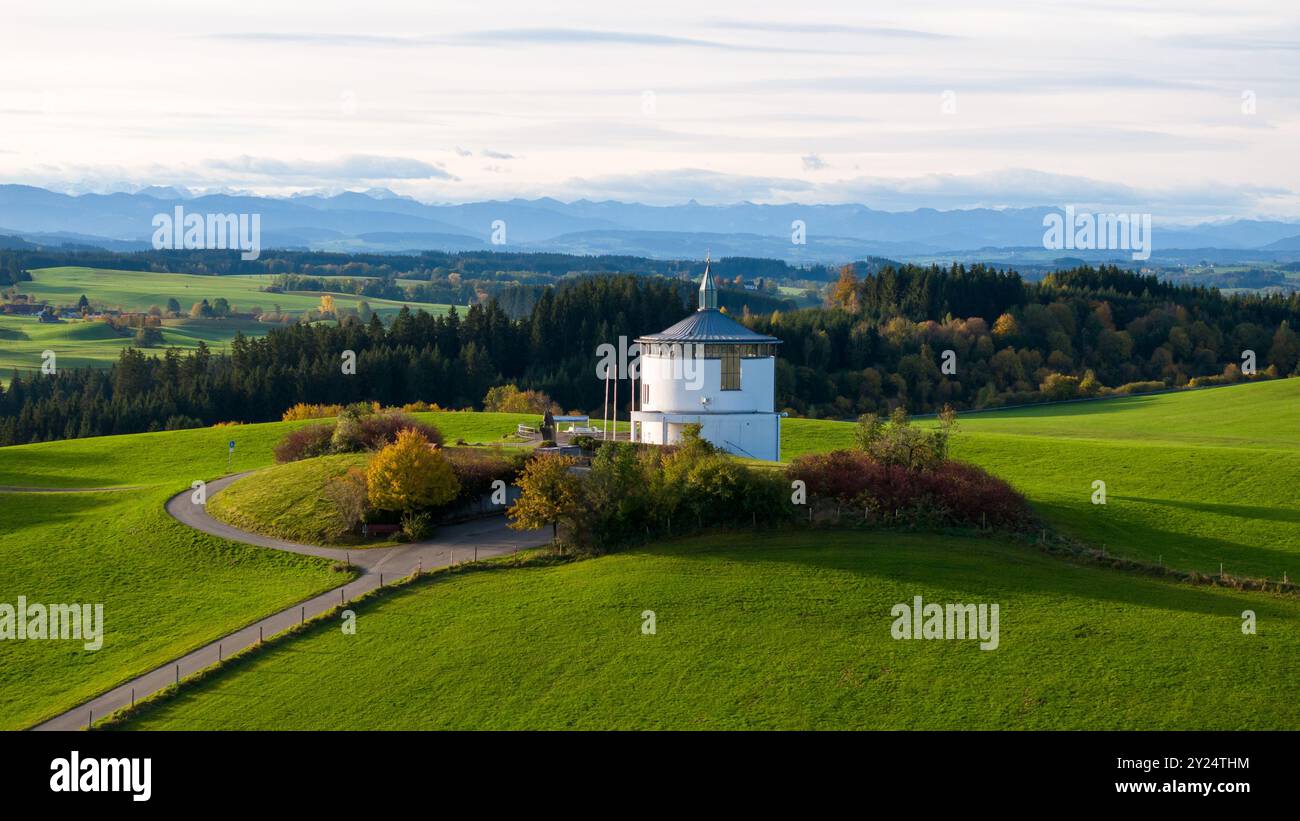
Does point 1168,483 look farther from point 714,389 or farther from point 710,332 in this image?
point 710,332

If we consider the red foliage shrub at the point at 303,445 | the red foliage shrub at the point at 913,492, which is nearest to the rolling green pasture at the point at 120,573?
the red foliage shrub at the point at 303,445

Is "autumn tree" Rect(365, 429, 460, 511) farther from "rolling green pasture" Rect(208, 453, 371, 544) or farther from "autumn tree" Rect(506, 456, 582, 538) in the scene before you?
"autumn tree" Rect(506, 456, 582, 538)

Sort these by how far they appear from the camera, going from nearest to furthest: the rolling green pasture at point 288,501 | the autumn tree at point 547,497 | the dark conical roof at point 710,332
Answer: the autumn tree at point 547,497 → the rolling green pasture at point 288,501 → the dark conical roof at point 710,332

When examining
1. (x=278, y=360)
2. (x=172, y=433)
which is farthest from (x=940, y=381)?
(x=172, y=433)

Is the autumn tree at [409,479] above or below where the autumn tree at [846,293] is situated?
below

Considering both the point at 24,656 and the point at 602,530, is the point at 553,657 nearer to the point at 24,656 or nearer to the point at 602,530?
the point at 602,530

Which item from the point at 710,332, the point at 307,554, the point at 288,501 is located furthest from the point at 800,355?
the point at 307,554

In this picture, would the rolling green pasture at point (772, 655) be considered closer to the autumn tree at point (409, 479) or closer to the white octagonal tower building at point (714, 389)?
the autumn tree at point (409, 479)
